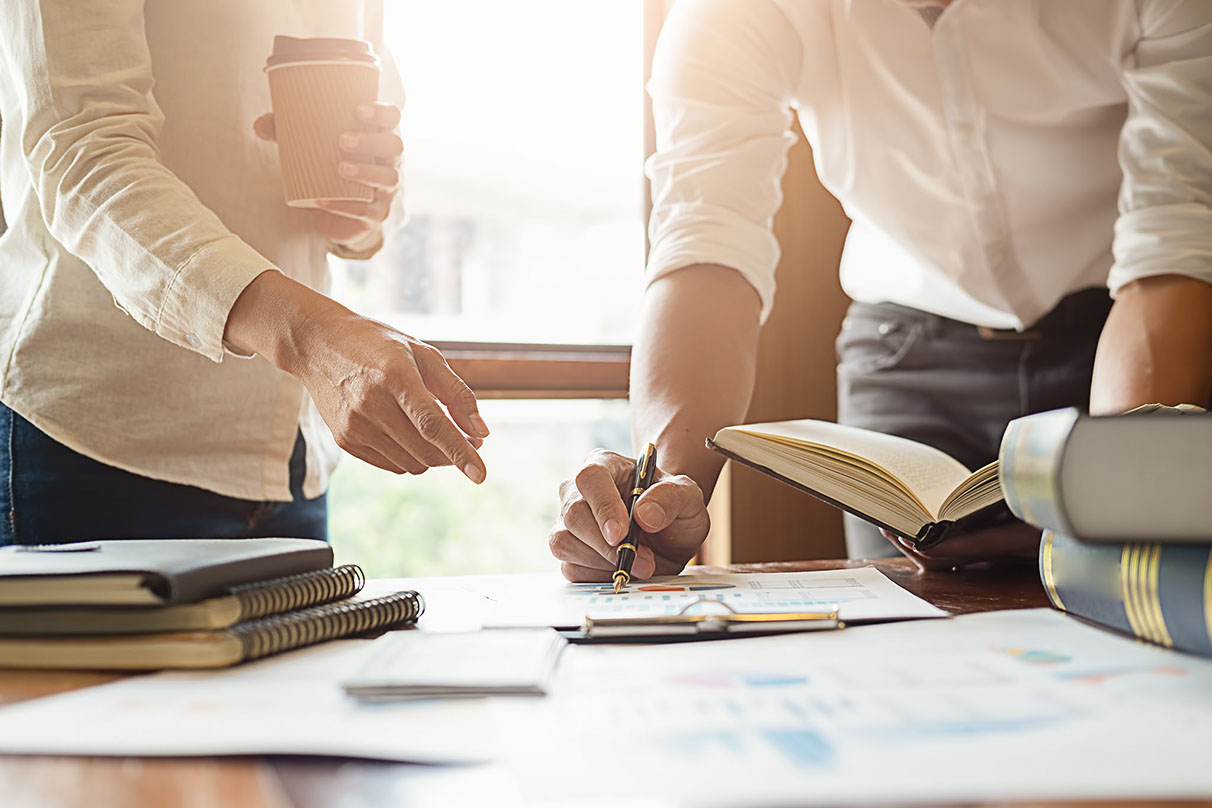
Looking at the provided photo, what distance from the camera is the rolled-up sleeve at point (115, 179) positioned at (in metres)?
0.83

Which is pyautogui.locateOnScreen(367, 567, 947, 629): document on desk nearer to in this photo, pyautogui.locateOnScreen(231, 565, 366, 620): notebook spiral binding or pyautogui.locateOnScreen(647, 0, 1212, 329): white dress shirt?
pyautogui.locateOnScreen(231, 565, 366, 620): notebook spiral binding

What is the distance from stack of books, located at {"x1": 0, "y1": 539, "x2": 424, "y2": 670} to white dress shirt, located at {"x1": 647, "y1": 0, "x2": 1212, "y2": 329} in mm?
820

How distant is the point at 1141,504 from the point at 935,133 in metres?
0.98

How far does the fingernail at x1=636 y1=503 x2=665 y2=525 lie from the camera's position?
87cm

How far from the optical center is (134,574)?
0.54 metres

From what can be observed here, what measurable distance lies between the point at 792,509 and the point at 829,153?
3.10ft

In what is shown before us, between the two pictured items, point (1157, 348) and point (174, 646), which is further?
point (1157, 348)

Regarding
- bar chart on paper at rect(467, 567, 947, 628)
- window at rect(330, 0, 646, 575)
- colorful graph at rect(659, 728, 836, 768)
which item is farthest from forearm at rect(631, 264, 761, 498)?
window at rect(330, 0, 646, 575)

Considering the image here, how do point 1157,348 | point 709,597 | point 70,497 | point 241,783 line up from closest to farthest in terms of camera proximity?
point 241,783 < point 709,597 < point 70,497 < point 1157,348

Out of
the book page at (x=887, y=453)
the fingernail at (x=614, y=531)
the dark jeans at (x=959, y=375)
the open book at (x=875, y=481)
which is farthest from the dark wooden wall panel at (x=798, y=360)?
the fingernail at (x=614, y=531)

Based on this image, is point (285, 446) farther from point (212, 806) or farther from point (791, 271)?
point (791, 271)

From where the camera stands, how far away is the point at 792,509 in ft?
7.18

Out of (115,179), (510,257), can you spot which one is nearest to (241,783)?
(115,179)

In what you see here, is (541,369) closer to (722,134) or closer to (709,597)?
(722,134)
